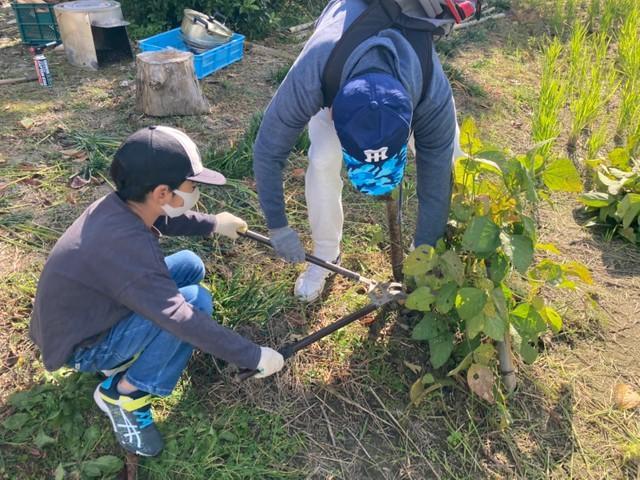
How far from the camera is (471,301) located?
6.27 ft

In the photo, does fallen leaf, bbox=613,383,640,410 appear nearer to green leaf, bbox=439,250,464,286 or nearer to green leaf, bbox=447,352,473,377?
green leaf, bbox=447,352,473,377

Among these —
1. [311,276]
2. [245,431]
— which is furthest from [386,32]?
[245,431]

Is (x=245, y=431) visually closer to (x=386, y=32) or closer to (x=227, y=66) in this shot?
(x=386, y=32)

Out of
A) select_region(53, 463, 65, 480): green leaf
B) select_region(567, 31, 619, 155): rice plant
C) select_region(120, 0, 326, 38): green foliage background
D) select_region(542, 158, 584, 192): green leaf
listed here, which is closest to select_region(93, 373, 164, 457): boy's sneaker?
select_region(53, 463, 65, 480): green leaf

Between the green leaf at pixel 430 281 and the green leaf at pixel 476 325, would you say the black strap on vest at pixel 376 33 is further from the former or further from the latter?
the green leaf at pixel 476 325

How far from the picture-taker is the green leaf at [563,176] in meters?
1.89

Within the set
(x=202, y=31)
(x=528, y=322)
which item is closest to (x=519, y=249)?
(x=528, y=322)

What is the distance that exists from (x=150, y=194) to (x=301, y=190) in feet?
5.36

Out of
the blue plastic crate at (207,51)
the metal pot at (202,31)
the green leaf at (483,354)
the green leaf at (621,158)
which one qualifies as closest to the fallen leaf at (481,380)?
the green leaf at (483,354)

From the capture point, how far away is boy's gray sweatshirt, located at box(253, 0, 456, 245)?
1763 millimetres

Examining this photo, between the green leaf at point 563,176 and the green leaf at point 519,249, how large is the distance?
0.72 ft

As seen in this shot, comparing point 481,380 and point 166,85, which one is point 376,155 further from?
point 166,85

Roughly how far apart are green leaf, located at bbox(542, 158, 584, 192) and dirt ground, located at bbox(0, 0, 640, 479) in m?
0.79

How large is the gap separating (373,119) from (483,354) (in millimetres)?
970
